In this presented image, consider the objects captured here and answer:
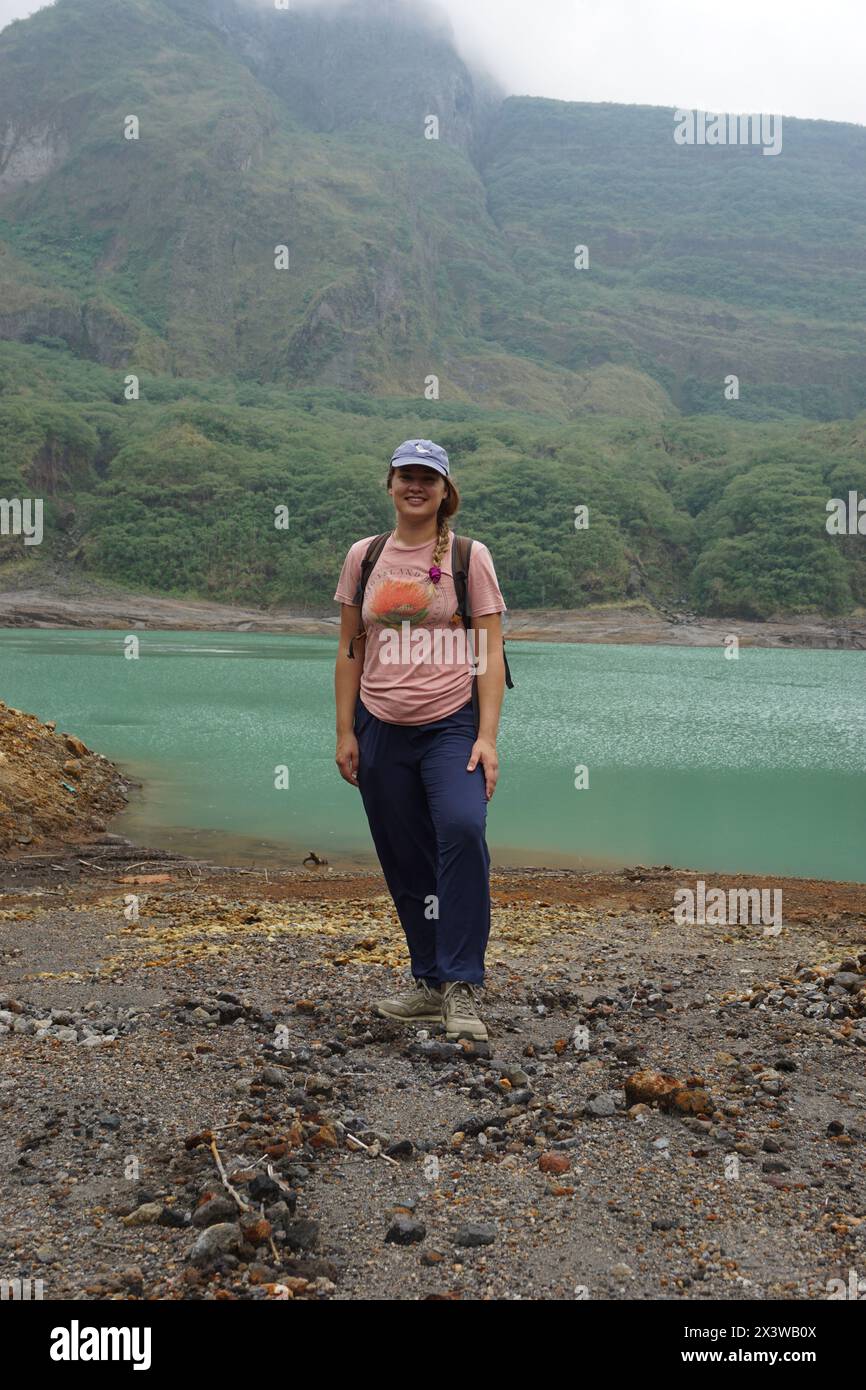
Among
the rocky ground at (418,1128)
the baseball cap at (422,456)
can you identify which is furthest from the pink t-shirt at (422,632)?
the rocky ground at (418,1128)

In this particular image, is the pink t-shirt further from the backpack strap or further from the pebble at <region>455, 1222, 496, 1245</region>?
the pebble at <region>455, 1222, 496, 1245</region>

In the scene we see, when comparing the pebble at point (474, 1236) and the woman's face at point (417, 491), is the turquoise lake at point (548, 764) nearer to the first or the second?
the woman's face at point (417, 491)

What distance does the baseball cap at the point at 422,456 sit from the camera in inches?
179

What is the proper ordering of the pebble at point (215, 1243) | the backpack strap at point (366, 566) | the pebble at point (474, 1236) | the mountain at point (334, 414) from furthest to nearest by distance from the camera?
the mountain at point (334, 414) < the backpack strap at point (366, 566) < the pebble at point (474, 1236) < the pebble at point (215, 1243)

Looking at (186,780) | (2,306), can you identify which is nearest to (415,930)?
(186,780)

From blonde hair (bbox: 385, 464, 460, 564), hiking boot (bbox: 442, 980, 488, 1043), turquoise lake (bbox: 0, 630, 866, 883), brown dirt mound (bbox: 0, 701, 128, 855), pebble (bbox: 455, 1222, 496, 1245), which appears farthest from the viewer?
turquoise lake (bbox: 0, 630, 866, 883)

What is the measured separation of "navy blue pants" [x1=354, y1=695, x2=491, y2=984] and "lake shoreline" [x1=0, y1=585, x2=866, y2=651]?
248 feet

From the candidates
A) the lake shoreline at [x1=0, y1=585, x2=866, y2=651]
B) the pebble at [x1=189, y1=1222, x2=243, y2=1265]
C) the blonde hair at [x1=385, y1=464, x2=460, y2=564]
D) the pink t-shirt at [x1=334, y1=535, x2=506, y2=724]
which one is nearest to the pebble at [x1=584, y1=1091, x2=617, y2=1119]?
the pebble at [x1=189, y1=1222, x2=243, y2=1265]

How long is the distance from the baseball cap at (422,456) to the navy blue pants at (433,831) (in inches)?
36.1

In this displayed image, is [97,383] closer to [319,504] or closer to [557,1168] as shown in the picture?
[319,504]

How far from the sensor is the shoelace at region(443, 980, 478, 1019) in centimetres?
457

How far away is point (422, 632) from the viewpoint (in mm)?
4621

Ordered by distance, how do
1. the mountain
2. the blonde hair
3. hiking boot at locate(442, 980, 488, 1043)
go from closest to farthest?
1. hiking boot at locate(442, 980, 488, 1043)
2. the blonde hair
3. the mountain

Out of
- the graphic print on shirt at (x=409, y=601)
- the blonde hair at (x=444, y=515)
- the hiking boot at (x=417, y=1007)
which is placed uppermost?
the blonde hair at (x=444, y=515)
